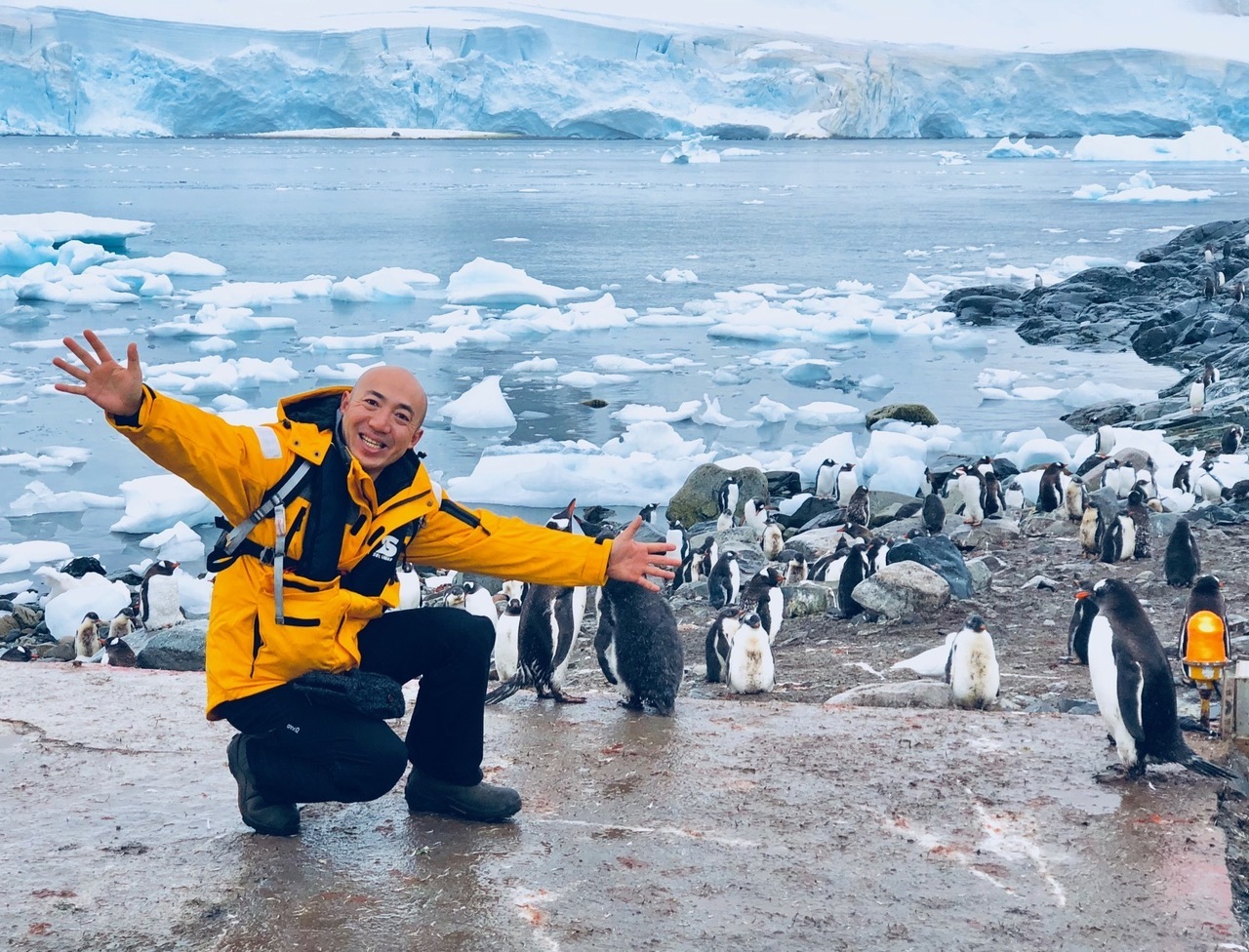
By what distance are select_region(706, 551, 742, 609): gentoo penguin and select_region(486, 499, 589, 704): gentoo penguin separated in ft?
11.1

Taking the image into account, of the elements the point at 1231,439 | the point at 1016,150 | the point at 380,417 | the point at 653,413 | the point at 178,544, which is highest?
the point at 1016,150

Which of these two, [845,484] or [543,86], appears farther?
[543,86]

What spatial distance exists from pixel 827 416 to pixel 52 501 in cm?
842

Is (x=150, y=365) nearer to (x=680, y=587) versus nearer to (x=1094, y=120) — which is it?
(x=680, y=587)

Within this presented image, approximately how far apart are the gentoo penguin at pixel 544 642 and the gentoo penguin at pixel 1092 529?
189 inches

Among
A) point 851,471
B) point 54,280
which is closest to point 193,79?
point 54,280

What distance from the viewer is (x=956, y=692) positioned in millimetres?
4828

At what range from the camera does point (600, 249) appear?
113 ft

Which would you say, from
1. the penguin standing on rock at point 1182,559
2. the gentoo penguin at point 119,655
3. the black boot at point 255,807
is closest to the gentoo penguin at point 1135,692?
the black boot at point 255,807

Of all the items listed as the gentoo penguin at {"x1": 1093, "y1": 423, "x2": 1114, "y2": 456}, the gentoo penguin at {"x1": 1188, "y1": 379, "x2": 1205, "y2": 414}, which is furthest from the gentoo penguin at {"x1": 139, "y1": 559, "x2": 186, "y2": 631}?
the gentoo penguin at {"x1": 1188, "y1": 379, "x2": 1205, "y2": 414}

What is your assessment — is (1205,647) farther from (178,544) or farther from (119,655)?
(178,544)

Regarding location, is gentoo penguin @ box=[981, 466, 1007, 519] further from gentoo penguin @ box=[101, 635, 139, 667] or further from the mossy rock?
gentoo penguin @ box=[101, 635, 139, 667]

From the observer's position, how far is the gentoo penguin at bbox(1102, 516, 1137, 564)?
8.06 m

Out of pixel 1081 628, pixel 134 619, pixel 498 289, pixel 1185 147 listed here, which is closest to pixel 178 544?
pixel 134 619
